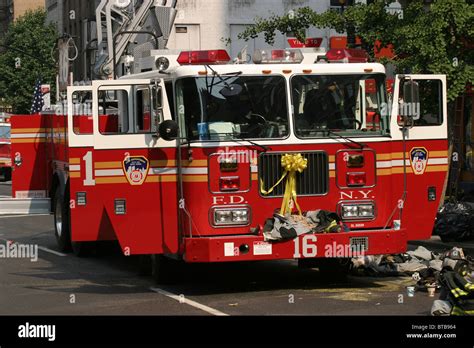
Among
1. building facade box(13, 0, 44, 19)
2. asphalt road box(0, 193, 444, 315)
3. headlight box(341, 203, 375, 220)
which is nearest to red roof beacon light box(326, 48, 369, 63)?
headlight box(341, 203, 375, 220)

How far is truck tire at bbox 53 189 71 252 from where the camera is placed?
18000 millimetres

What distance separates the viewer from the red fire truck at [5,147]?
4491 centimetres

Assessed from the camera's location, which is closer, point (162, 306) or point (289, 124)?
point (162, 306)

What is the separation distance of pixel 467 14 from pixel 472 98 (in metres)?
8.62

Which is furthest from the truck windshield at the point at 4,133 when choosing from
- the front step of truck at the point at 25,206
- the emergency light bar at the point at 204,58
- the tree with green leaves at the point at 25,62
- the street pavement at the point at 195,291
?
the emergency light bar at the point at 204,58

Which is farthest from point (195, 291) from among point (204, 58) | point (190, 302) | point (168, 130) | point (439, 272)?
point (439, 272)

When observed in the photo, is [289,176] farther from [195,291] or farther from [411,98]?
[195,291]

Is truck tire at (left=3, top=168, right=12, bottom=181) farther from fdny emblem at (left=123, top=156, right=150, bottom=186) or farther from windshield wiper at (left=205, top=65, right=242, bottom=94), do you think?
windshield wiper at (left=205, top=65, right=242, bottom=94)

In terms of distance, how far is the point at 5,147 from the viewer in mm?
46625

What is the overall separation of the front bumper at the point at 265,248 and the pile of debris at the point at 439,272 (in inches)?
38.3

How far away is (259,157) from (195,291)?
185cm
